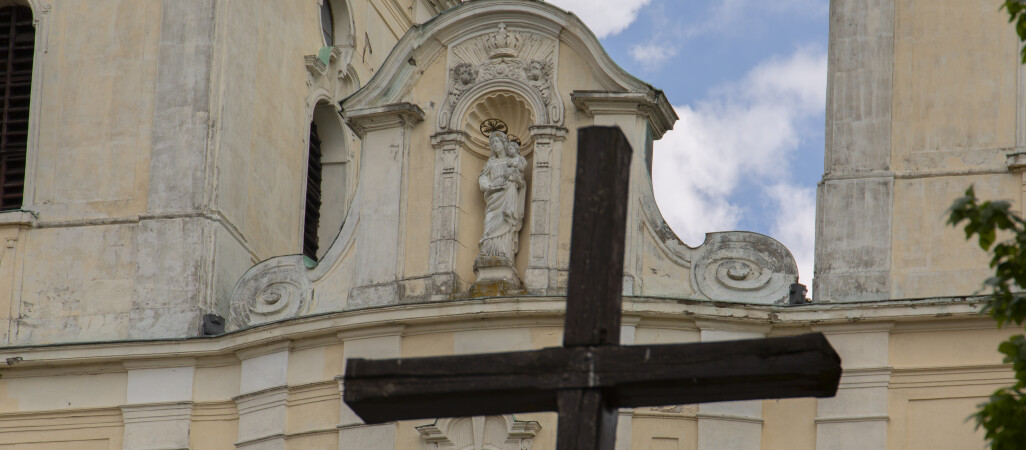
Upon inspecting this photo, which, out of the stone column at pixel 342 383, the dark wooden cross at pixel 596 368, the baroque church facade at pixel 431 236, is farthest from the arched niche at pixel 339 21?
the dark wooden cross at pixel 596 368

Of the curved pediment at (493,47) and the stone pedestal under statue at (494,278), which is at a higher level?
the curved pediment at (493,47)

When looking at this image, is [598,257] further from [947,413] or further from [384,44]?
[384,44]

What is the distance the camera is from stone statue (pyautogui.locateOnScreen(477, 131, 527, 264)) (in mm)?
16391

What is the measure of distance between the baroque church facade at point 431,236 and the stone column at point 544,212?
0.02 meters

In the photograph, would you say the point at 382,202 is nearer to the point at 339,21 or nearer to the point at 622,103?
the point at 622,103

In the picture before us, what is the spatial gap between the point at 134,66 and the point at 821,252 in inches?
237

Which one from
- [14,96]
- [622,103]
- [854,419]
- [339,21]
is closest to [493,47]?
[622,103]

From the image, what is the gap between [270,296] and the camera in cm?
1694

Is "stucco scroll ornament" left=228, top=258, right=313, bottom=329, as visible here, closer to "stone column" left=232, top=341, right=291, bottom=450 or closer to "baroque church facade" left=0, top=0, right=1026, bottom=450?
"baroque church facade" left=0, top=0, right=1026, bottom=450

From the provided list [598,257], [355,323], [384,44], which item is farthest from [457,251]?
[598,257]

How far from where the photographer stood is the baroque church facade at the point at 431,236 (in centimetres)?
1552

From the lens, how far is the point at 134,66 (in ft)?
58.9

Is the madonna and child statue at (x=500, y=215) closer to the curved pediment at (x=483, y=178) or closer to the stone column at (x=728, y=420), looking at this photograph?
the curved pediment at (x=483, y=178)

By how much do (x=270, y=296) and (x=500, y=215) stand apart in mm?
1988
